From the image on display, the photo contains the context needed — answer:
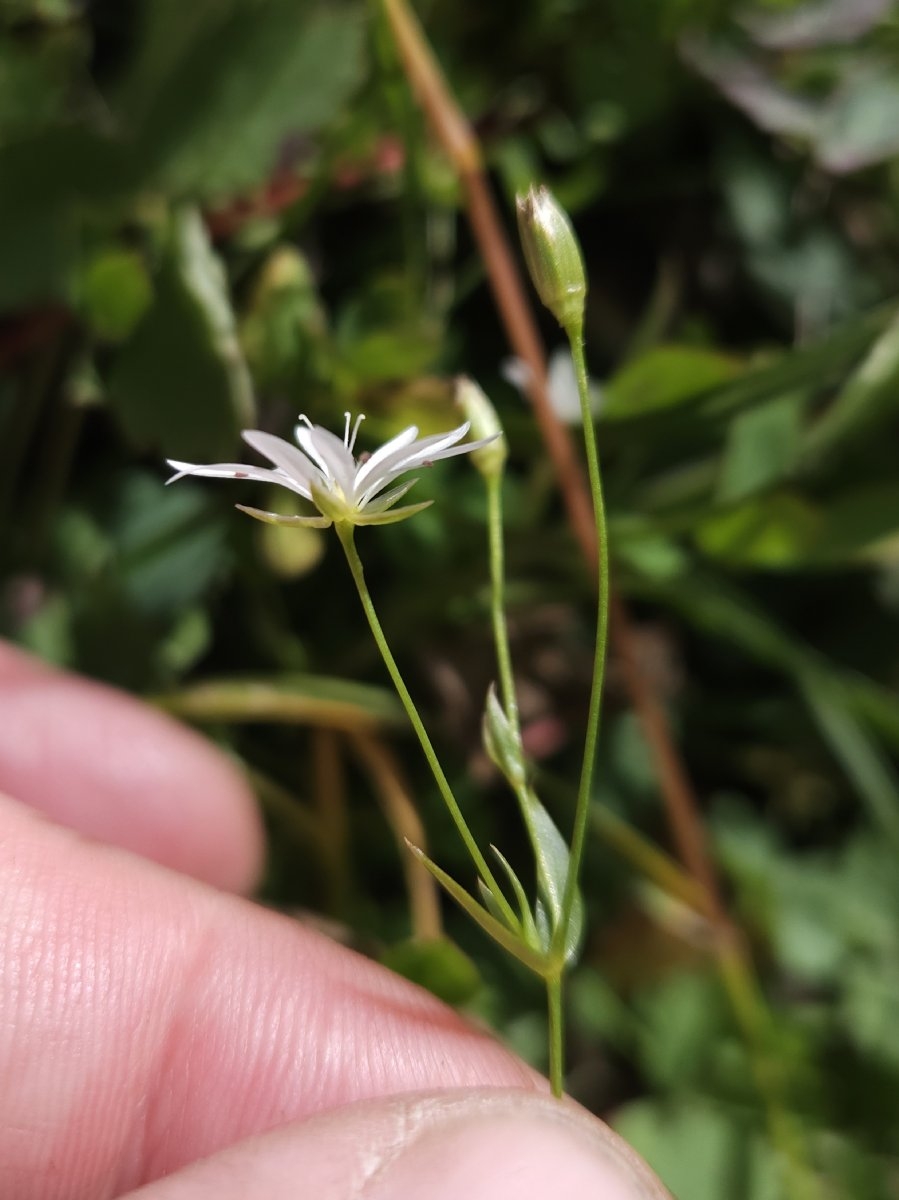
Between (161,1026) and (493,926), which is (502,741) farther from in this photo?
(161,1026)

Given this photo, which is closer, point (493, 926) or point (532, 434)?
point (493, 926)

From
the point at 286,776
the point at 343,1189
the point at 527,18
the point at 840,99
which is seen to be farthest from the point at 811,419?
the point at 343,1189

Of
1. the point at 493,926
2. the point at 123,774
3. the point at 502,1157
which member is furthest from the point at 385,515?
the point at 123,774

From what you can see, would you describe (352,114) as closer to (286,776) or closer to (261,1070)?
(286,776)

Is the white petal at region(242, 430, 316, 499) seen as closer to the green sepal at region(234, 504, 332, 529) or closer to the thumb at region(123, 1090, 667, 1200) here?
the green sepal at region(234, 504, 332, 529)

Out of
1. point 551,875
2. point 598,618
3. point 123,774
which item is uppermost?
point 598,618

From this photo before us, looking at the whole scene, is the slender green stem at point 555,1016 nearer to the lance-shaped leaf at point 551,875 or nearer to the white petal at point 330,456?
the lance-shaped leaf at point 551,875

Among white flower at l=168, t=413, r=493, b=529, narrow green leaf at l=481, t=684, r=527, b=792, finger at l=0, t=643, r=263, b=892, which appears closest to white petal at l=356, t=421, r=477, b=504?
white flower at l=168, t=413, r=493, b=529
